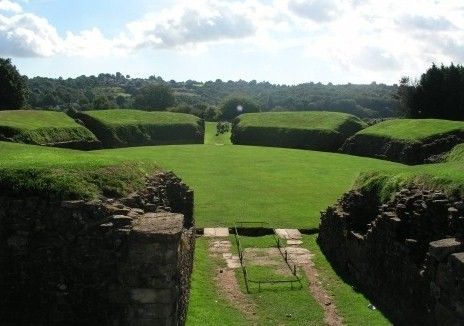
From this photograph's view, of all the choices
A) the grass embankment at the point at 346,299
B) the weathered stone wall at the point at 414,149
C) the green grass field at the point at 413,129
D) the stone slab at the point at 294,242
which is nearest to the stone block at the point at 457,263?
the grass embankment at the point at 346,299

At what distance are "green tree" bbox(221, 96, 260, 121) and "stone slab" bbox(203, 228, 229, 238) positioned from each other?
6542 centimetres

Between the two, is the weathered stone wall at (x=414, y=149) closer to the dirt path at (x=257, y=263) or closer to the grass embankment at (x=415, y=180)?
the grass embankment at (x=415, y=180)

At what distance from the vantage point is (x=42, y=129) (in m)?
42.1

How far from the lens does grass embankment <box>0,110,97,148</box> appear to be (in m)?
38.4

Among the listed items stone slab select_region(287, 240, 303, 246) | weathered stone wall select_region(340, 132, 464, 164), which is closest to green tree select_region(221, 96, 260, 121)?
weathered stone wall select_region(340, 132, 464, 164)

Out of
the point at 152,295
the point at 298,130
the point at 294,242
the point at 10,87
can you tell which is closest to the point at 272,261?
the point at 294,242

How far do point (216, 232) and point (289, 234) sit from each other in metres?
2.40

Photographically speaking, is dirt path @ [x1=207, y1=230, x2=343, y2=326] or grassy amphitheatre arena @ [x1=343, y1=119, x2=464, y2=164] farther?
grassy amphitheatre arena @ [x1=343, y1=119, x2=464, y2=164]

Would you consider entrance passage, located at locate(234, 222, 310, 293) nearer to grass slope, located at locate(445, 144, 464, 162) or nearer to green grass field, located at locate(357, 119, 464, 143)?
grass slope, located at locate(445, 144, 464, 162)

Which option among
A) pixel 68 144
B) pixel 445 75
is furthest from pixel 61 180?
pixel 445 75

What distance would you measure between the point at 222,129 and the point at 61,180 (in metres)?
56.0

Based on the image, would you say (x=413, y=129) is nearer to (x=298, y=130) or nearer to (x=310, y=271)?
(x=298, y=130)

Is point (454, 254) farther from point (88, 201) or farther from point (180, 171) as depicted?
point (180, 171)

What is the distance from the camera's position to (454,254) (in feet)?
28.2
